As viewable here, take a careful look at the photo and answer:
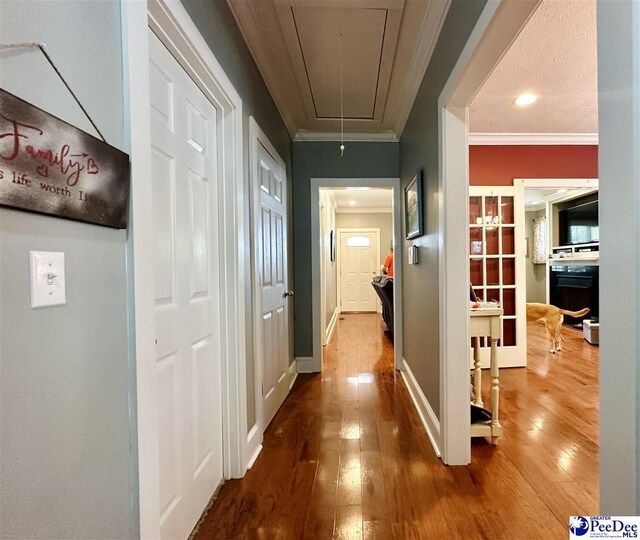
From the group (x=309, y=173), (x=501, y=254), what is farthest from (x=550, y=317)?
(x=309, y=173)

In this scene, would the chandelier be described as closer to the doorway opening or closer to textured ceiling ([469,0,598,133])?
the doorway opening

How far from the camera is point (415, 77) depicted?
234cm

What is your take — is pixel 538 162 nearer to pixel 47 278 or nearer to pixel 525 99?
pixel 525 99

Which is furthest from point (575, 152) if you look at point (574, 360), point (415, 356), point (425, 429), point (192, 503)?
point (192, 503)

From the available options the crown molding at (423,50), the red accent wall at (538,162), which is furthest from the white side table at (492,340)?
the red accent wall at (538,162)

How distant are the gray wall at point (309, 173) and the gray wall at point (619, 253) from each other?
9.47 feet

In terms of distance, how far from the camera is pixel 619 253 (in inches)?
26.0

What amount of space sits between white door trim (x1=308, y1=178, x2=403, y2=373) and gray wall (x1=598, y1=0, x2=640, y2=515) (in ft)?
9.00

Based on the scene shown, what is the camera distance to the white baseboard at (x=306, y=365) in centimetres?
347

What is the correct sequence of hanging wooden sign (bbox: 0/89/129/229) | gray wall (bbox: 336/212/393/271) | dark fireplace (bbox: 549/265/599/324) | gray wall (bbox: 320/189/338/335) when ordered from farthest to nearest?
gray wall (bbox: 336/212/393/271)
dark fireplace (bbox: 549/265/599/324)
gray wall (bbox: 320/189/338/335)
hanging wooden sign (bbox: 0/89/129/229)

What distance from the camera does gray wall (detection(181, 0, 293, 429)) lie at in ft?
4.63

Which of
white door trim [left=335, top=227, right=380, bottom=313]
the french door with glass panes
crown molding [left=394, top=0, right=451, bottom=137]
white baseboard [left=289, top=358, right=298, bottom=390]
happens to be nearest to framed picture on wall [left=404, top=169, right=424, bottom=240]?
crown molding [left=394, top=0, right=451, bottom=137]

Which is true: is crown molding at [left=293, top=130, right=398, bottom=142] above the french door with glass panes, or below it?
above

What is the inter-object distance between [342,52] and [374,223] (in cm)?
585
